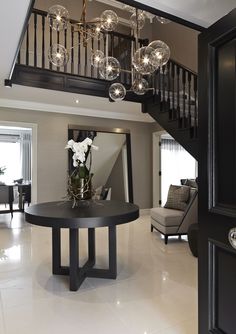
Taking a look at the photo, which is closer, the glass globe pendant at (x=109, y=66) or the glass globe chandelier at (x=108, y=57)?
the glass globe chandelier at (x=108, y=57)

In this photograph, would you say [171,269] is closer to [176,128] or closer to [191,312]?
[191,312]

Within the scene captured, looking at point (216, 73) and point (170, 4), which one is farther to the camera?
point (170, 4)

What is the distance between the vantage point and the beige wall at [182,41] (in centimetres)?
586

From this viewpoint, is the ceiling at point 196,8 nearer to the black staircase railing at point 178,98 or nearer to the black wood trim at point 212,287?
the black wood trim at point 212,287

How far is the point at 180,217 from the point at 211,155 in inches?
113

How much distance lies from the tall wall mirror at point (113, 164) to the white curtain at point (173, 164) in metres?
2.38

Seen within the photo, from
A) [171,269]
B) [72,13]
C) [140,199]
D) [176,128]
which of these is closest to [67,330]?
[171,269]

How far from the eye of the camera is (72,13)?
669 cm

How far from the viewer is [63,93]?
15.5 feet

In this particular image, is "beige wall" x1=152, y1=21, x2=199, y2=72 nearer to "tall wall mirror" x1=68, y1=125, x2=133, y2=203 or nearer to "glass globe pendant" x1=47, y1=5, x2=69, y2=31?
"tall wall mirror" x1=68, y1=125, x2=133, y2=203

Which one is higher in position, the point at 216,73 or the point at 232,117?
the point at 216,73

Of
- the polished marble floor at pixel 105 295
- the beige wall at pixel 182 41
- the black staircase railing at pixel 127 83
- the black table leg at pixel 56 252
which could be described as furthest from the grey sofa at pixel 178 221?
the beige wall at pixel 182 41

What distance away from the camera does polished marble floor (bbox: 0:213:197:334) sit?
1.97 meters

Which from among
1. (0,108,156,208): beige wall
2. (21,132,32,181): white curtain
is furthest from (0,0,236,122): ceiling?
(21,132,32,181): white curtain
